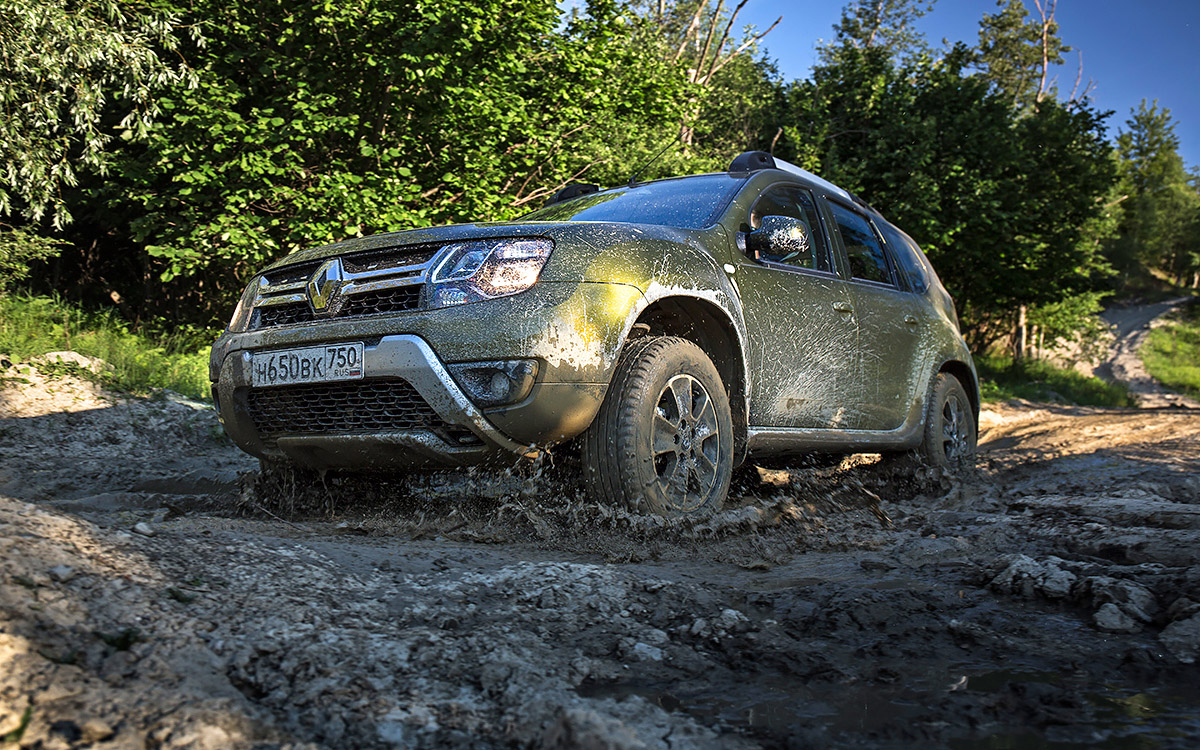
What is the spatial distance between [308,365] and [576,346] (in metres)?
0.98

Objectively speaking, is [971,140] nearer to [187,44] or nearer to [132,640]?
[187,44]

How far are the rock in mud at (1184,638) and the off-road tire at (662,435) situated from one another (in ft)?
5.22

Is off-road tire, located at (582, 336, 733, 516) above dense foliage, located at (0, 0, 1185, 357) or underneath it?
underneath

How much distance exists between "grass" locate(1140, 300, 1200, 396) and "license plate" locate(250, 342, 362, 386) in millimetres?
30748

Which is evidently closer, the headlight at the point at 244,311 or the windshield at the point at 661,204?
the headlight at the point at 244,311

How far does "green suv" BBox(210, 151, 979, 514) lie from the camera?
2.99 metres

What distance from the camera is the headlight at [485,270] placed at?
3049 millimetres

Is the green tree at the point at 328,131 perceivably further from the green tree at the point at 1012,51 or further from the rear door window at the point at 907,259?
the green tree at the point at 1012,51

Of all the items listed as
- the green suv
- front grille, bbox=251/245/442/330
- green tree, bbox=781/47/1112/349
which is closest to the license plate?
the green suv

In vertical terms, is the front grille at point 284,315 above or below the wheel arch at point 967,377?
above

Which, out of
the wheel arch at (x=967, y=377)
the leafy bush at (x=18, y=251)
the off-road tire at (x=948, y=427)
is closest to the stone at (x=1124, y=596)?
the off-road tire at (x=948, y=427)

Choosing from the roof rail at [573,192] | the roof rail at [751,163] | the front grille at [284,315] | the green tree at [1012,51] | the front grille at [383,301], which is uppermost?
the green tree at [1012,51]

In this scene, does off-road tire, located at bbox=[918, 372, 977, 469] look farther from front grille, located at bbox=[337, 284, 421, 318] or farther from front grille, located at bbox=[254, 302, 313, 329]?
front grille, located at bbox=[254, 302, 313, 329]

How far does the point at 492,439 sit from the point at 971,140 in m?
19.4
